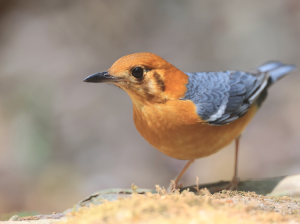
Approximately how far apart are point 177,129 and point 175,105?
27 cm

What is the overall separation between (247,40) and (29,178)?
6.73 meters

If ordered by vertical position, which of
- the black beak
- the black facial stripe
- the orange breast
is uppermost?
the black beak

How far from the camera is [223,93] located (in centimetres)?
391

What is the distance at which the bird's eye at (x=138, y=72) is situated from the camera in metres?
2.96

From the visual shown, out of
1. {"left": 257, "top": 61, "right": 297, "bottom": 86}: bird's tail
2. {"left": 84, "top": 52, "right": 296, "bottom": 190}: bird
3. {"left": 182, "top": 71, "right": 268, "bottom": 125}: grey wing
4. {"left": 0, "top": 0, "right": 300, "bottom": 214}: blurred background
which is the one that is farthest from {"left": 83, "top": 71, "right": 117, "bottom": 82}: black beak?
{"left": 0, "top": 0, "right": 300, "bottom": 214}: blurred background

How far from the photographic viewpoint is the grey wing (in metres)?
3.48

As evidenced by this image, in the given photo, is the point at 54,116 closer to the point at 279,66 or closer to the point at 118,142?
the point at 118,142

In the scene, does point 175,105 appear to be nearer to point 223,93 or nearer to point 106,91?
point 223,93

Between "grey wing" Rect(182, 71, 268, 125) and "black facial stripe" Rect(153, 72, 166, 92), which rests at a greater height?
"black facial stripe" Rect(153, 72, 166, 92)

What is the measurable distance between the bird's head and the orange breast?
116 mm

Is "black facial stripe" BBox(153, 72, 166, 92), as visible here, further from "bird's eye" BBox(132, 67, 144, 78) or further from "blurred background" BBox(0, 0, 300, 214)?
"blurred background" BBox(0, 0, 300, 214)

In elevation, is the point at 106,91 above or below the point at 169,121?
above

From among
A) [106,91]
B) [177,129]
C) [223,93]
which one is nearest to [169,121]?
[177,129]

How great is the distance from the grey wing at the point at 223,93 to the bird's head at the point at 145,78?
0.79 ft
